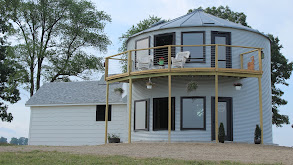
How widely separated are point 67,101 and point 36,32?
14.2 metres

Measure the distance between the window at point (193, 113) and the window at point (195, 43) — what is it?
6.17 ft

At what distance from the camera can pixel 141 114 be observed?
20859 mm

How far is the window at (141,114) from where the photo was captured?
2053 cm

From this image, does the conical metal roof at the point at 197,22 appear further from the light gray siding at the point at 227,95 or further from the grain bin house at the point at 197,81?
the light gray siding at the point at 227,95

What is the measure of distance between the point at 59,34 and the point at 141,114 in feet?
61.5

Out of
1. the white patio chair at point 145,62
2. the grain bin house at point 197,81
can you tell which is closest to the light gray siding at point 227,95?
the grain bin house at point 197,81

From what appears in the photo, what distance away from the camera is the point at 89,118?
77.8ft

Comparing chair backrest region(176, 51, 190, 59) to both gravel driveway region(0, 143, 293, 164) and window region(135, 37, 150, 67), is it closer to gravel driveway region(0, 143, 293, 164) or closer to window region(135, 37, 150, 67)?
window region(135, 37, 150, 67)

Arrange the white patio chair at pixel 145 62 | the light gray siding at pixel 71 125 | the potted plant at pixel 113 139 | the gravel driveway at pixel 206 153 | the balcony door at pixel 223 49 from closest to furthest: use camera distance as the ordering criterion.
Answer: the gravel driveway at pixel 206 153, the balcony door at pixel 223 49, the white patio chair at pixel 145 62, the potted plant at pixel 113 139, the light gray siding at pixel 71 125

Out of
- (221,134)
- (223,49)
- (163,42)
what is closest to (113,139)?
(163,42)

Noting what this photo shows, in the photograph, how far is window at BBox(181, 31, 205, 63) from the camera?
64.5 feet

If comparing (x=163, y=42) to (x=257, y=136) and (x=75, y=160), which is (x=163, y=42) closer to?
(x=257, y=136)

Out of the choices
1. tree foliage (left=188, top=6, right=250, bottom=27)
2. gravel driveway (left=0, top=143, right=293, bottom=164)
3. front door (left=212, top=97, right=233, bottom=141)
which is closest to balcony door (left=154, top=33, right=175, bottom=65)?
front door (left=212, top=97, right=233, bottom=141)

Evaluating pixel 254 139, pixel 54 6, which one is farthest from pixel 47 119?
pixel 54 6
